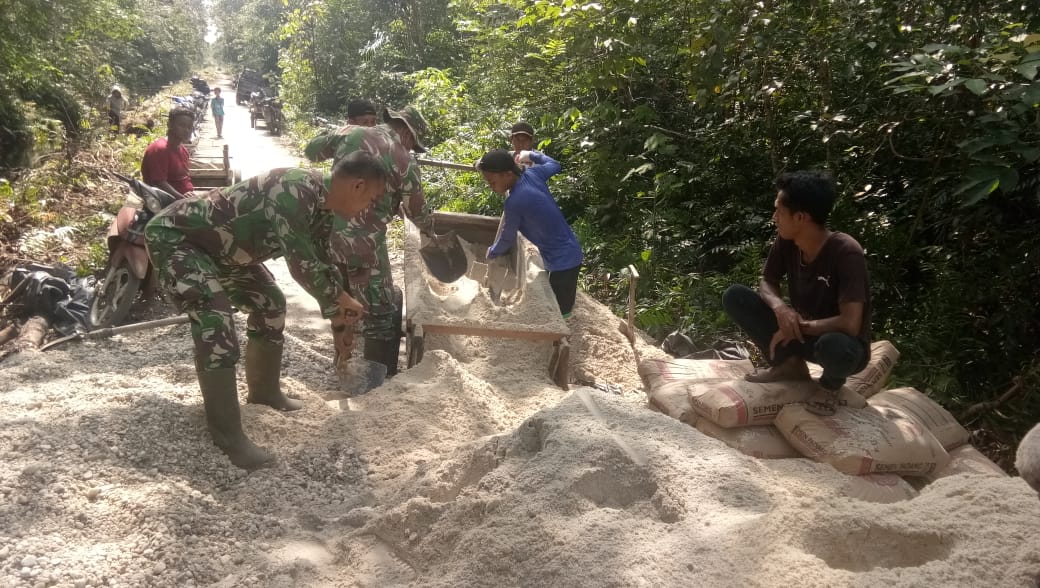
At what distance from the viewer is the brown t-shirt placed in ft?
9.39

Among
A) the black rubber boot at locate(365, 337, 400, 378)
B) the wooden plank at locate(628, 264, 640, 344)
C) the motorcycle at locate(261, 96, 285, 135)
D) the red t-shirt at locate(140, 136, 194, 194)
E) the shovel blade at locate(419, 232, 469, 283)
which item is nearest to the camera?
the black rubber boot at locate(365, 337, 400, 378)

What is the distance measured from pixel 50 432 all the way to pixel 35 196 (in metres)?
6.42

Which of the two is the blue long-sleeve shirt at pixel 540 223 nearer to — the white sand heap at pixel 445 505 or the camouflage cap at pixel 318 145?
the camouflage cap at pixel 318 145

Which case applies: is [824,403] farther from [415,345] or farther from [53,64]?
[53,64]

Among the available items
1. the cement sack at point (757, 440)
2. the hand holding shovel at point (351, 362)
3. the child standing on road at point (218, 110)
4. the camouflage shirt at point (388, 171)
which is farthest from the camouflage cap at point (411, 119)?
the child standing on road at point (218, 110)

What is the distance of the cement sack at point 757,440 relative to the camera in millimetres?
3008

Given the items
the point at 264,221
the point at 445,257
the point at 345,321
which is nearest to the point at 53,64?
the point at 445,257

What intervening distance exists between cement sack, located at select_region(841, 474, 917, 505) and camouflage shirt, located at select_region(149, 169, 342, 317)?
2.38 m

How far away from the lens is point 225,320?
3018 mm

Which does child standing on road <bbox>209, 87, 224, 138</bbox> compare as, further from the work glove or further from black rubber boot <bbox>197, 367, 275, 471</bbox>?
black rubber boot <bbox>197, 367, 275, 471</bbox>

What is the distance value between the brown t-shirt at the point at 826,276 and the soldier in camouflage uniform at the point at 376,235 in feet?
7.67

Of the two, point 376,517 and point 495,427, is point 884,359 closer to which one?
point 495,427

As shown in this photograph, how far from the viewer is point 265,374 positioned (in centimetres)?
355

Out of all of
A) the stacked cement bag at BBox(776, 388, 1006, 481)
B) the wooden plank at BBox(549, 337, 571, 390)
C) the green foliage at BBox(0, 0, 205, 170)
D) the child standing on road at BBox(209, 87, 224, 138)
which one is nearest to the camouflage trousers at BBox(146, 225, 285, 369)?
the wooden plank at BBox(549, 337, 571, 390)
